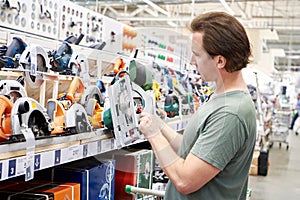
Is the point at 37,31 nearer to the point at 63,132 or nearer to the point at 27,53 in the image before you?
the point at 27,53

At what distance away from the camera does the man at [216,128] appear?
1477 mm

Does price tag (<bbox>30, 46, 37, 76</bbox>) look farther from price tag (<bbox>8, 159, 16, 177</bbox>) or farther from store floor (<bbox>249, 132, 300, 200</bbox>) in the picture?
store floor (<bbox>249, 132, 300, 200</bbox>)

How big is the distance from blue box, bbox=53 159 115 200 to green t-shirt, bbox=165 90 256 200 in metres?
0.43

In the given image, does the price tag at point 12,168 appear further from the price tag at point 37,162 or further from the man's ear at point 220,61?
the man's ear at point 220,61

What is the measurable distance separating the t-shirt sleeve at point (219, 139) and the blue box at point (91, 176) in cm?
63

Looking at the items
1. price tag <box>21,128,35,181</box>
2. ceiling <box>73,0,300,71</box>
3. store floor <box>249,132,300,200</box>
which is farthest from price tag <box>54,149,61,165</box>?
ceiling <box>73,0,300,71</box>

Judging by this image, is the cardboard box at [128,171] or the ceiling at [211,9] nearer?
the cardboard box at [128,171]

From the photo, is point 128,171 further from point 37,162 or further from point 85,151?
point 37,162

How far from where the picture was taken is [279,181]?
25.6 ft

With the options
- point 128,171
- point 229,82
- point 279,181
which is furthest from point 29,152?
point 279,181

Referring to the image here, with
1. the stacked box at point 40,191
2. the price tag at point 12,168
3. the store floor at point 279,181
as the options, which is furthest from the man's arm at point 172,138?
the store floor at point 279,181

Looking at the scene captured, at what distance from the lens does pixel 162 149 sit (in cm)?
153

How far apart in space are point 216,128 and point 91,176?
0.73 metres

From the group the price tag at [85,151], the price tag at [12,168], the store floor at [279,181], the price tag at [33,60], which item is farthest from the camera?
the store floor at [279,181]
